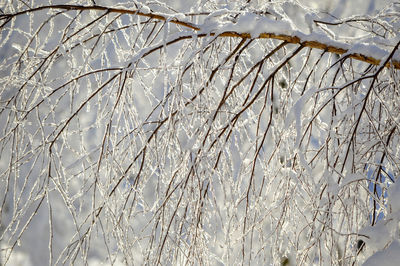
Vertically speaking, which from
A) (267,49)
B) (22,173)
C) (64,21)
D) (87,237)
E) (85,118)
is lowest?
(87,237)

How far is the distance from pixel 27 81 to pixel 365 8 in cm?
287

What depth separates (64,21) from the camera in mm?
3545

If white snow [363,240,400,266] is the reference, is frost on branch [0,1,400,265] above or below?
above

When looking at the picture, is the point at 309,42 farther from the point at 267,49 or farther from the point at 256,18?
the point at 267,49

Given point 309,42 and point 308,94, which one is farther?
point 309,42

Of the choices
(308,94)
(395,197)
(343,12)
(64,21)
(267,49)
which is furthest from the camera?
(64,21)

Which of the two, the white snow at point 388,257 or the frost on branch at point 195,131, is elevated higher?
the frost on branch at point 195,131

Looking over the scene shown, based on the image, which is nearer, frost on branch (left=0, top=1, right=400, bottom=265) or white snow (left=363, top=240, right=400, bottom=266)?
white snow (left=363, top=240, right=400, bottom=266)

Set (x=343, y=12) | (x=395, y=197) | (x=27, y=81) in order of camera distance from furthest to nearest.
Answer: (x=343, y=12)
(x=27, y=81)
(x=395, y=197)

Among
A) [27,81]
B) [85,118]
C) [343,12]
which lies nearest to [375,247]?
[27,81]

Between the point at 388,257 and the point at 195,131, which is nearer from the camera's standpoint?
the point at 388,257

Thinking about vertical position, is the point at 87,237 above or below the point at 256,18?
below

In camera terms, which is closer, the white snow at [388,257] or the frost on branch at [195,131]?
the white snow at [388,257]

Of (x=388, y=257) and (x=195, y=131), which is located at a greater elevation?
(x=195, y=131)
